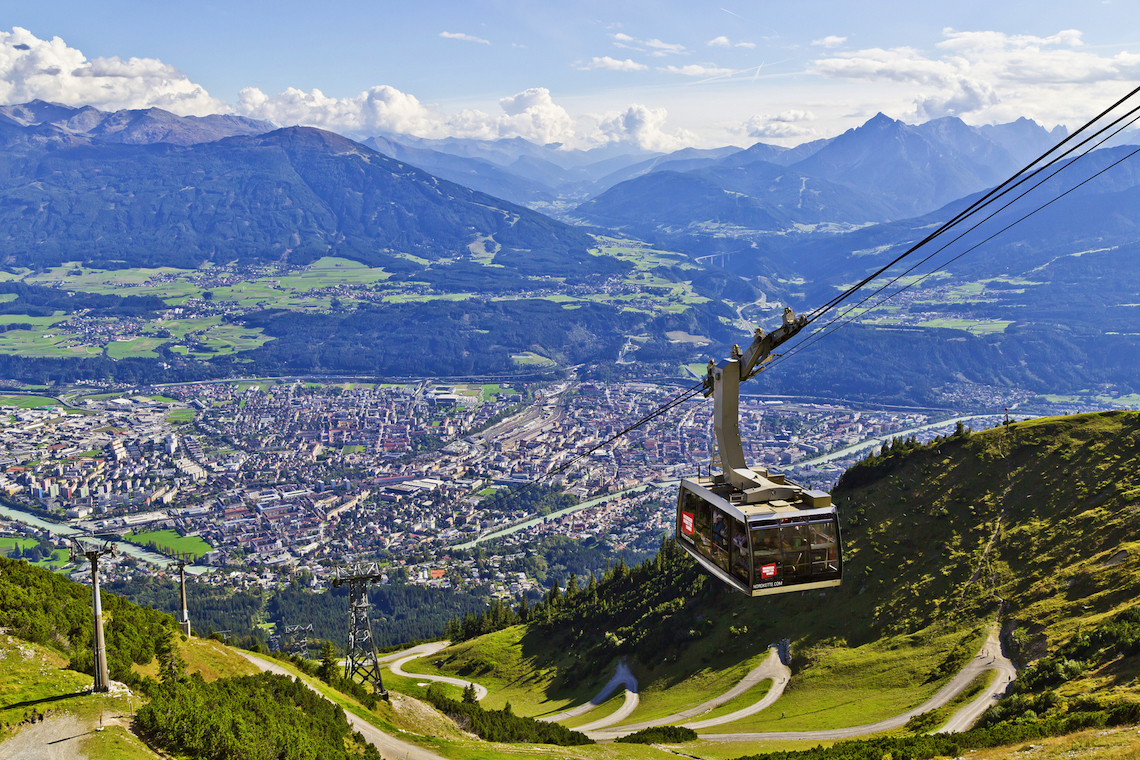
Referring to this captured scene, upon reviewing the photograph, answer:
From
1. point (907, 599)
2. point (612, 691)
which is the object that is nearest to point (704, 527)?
point (907, 599)

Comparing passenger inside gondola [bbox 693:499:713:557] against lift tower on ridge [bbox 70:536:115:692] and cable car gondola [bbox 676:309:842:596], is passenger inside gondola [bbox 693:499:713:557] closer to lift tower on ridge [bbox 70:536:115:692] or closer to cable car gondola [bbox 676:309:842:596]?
cable car gondola [bbox 676:309:842:596]

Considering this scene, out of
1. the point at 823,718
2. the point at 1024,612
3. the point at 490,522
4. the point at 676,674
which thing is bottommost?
the point at 490,522

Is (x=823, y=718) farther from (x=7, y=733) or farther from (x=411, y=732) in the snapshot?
(x=7, y=733)

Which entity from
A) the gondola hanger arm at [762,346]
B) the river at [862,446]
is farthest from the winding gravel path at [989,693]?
the river at [862,446]

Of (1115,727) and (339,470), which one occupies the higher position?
(1115,727)

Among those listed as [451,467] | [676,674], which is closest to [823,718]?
[676,674]

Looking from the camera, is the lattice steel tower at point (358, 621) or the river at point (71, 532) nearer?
the lattice steel tower at point (358, 621)

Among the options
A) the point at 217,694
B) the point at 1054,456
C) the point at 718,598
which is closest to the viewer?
the point at 217,694

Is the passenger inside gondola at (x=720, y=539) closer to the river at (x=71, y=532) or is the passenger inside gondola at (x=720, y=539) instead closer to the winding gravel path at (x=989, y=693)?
the winding gravel path at (x=989, y=693)
